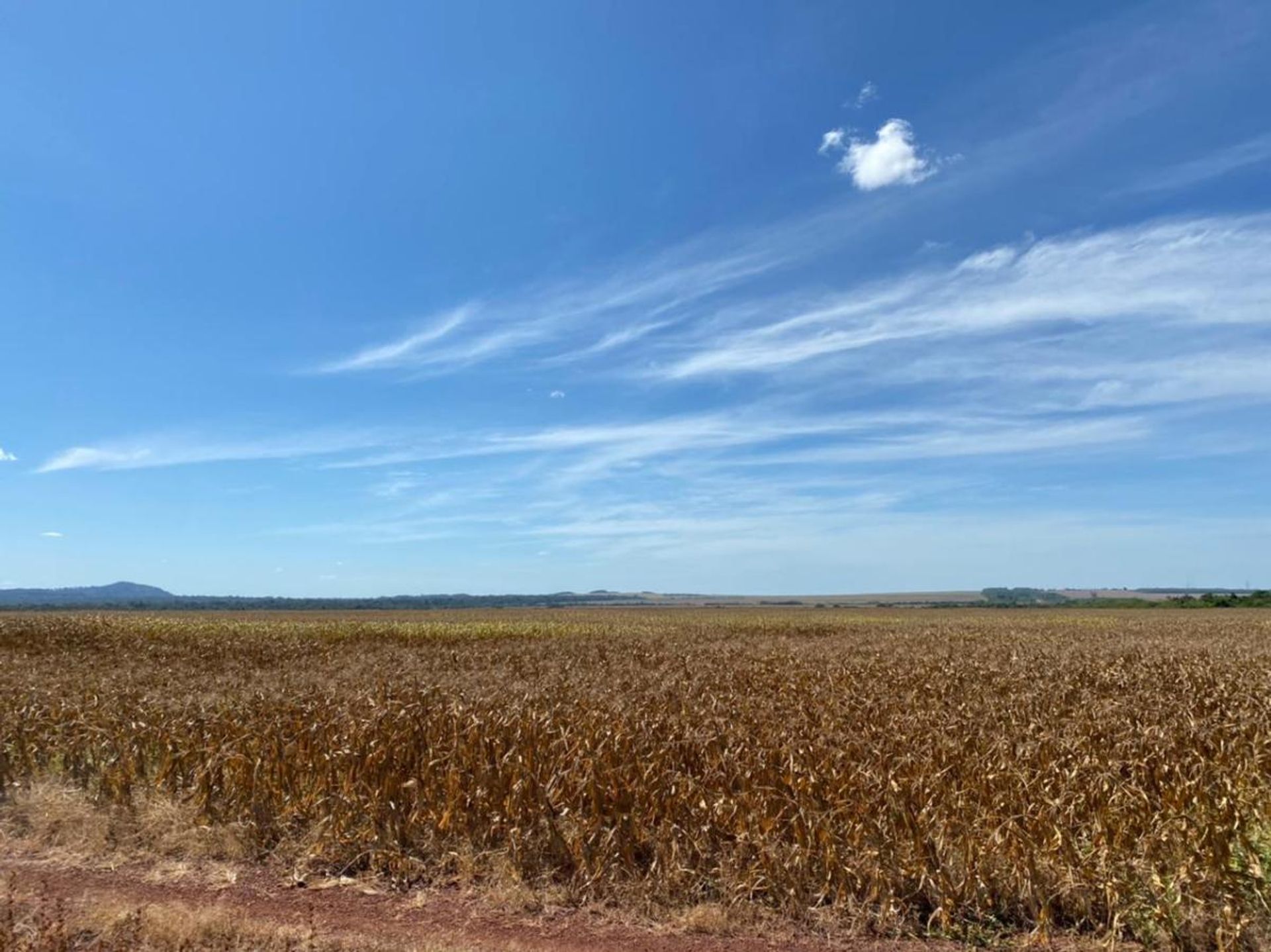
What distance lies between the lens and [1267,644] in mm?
25703

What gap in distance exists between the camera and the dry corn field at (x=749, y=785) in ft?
18.0

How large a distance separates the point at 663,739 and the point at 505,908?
9.74 ft

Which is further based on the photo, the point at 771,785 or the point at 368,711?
the point at 368,711

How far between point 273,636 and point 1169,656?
3164 centimetres

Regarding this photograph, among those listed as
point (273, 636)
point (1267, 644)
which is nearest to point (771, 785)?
point (1267, 644)

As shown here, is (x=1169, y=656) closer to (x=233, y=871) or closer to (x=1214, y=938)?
(x=1214, y=938)

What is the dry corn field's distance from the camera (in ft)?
18.0

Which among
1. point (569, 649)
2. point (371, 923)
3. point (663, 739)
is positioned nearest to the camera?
point (371, 923)

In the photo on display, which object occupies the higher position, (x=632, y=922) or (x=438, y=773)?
(x=438, y=773)

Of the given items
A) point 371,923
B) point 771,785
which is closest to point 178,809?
point 371,923

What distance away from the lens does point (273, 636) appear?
32344 mm

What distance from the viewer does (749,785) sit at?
685cm

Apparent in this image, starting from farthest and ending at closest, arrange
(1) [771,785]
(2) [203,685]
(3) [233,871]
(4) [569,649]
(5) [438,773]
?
1. (4) [569,649]
2. (2) [203,685]
3. (5) [438,773]
4. (1) [771,785]
5. (3) [233,871]

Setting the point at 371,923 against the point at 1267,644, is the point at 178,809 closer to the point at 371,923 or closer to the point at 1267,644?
the point at 371,923
